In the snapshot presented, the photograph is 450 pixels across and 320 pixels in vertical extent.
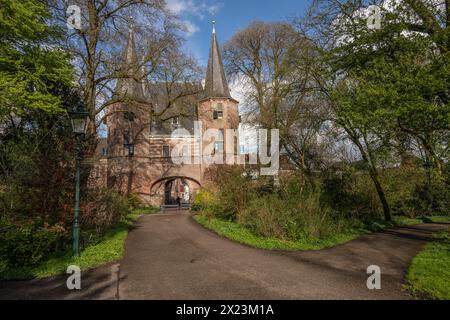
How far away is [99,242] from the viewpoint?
352 inches

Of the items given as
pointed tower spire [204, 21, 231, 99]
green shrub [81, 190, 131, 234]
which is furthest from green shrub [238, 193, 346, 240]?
pointed tower spire [204, 21, 231, 99]

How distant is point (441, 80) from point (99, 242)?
10.7 meters

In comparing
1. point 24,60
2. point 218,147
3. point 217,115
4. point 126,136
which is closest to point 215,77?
point 217,115

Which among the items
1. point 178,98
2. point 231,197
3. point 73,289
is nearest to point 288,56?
point 178,98

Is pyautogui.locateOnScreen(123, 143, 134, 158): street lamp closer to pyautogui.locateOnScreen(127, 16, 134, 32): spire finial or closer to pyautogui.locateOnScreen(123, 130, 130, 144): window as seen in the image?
pyautogui.locateOnScreen(123, 130, 130, 144): window

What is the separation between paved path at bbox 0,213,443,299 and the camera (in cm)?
491

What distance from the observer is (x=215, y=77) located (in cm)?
2925

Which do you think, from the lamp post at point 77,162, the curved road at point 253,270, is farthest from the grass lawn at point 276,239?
the lamp post at point 77,162

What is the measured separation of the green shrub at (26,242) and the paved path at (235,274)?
94cm

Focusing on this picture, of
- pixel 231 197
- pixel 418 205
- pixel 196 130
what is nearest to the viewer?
pixel 231 197

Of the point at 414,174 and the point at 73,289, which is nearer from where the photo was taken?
the point at 73,289

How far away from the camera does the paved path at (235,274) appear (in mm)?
4910

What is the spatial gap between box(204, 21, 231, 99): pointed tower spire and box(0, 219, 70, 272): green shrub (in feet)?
75.2
